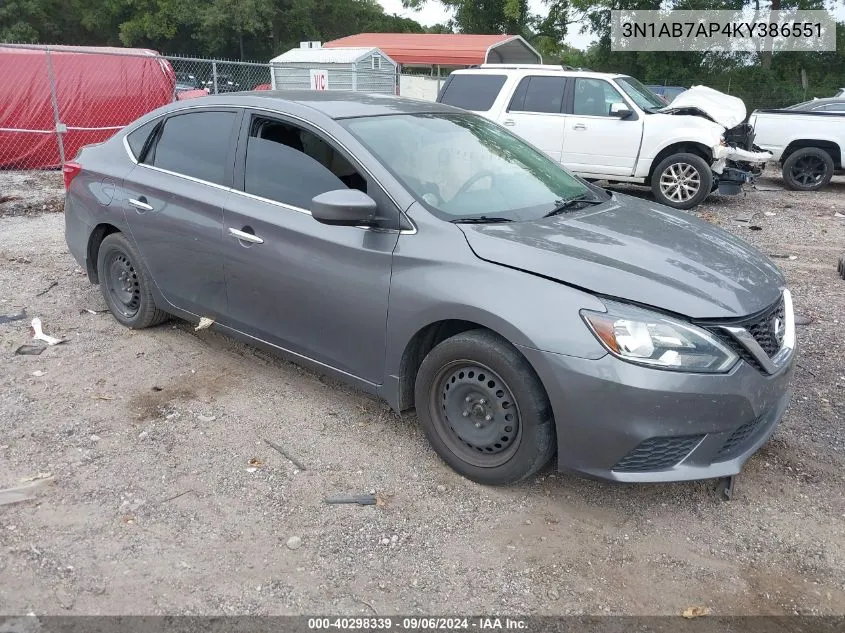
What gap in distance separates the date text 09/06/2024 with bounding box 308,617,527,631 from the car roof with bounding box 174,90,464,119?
248 cm

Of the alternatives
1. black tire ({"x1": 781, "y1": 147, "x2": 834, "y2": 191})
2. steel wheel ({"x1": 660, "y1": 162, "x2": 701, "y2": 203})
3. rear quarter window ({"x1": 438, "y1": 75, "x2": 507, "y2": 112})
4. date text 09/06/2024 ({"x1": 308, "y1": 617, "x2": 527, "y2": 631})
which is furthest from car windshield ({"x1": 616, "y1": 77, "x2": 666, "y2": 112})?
date text 09/06/2024 ({"x1": 308, "y1": 617, "x2": 527, "y2": 631})

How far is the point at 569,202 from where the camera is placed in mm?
3865

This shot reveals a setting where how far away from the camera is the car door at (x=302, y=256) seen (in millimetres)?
3439

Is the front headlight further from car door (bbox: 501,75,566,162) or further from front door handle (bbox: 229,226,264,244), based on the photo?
car door (bbox: 501,75,566,162)

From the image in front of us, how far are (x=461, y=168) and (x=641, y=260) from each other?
3.71 ft

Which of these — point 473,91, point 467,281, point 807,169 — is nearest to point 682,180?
point 473,91

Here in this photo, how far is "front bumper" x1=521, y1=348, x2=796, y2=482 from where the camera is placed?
275 cm

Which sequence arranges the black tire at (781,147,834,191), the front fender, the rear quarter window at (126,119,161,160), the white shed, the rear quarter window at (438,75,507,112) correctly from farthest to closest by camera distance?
the white shed, the black tire at (781,147,834,191), the rear quarter window at (438,75,507,112), the front fender, the rear quarter window at (126,119,161,160)

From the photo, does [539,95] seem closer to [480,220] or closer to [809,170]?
[809,170]

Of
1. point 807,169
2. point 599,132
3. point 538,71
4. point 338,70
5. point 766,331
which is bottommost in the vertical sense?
point 766,331

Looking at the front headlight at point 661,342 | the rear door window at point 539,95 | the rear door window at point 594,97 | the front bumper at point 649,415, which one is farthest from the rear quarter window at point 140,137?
the rear door window at point 594,97

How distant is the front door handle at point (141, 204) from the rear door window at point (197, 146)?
246 mm

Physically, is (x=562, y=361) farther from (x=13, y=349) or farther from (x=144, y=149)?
(x=13, y=349)

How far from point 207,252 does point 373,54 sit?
16.0m
